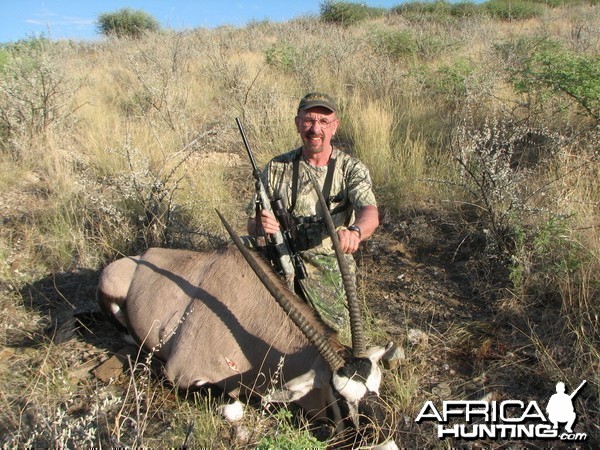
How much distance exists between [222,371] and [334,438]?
801 mm

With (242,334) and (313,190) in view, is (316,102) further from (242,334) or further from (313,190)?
(242,334)

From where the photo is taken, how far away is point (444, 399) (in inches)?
100

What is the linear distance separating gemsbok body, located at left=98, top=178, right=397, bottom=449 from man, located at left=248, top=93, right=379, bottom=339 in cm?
49

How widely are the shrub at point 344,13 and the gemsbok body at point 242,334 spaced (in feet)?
49.0

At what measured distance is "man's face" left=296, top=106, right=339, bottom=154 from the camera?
3240mm

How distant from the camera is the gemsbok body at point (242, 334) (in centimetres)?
216

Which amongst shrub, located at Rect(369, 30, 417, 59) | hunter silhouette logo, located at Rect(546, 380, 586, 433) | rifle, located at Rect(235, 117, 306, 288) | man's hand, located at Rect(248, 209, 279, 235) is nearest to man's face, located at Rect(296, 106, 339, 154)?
rifle, located at Rect(235, 117, 306, 288)

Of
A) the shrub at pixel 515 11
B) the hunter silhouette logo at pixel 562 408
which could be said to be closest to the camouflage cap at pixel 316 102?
the hunter silhouette logo at pixel 562 408

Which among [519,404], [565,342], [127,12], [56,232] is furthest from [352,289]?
[127,12]

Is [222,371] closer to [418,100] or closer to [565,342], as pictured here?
[565,342]

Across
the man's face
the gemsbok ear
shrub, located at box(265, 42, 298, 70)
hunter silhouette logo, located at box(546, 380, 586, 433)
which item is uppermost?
shrub, located at box(265, 42, 298, 70)

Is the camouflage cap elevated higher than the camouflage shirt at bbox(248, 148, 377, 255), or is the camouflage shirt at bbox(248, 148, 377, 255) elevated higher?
the camouflage cap

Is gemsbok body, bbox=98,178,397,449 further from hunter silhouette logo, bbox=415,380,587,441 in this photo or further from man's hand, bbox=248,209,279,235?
hunter silhouette logo, bbox=415,380,587,441

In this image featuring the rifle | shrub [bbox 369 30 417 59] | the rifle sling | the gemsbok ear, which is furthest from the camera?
shrub [bbox 369 30 417 59]
